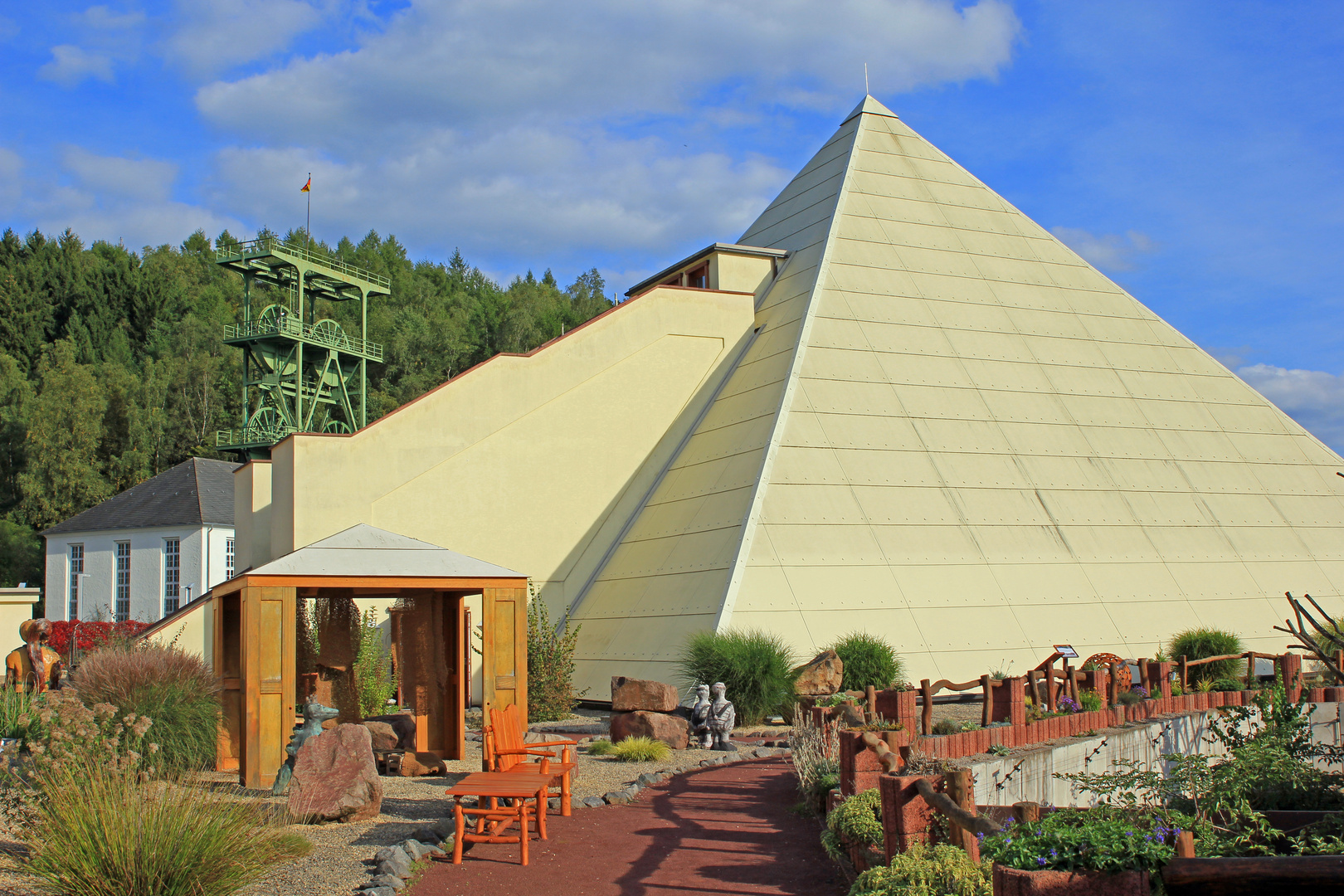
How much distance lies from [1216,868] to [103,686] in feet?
33.2

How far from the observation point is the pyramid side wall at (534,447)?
19.3m

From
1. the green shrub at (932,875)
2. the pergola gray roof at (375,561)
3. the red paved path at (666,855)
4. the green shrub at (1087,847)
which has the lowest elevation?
the red paved path at (666,855)

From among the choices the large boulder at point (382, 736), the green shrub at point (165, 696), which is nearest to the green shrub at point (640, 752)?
the large boulder at point (382, 736)

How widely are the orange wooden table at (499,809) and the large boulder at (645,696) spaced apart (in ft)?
15.2

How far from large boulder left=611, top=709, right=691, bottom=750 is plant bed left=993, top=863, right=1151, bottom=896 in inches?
347

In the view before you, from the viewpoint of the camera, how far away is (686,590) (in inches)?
688

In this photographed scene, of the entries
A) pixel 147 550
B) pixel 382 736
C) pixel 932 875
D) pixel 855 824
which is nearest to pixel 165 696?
pixel 382 736

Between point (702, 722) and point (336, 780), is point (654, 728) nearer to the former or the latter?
point (702, 722)

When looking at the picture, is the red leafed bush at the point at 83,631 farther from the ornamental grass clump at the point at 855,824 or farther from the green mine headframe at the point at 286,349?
the ornamental grass clump at the point at 855,824

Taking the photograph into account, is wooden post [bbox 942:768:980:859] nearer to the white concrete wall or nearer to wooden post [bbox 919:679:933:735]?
wooden post [bbox 919:679:933:735]

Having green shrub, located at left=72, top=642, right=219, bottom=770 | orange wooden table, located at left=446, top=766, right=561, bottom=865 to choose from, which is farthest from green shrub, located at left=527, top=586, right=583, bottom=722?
orange wooden table, located at left=446, top=766, right=561, bottom=865

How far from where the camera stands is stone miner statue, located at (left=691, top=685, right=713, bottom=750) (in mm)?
12789

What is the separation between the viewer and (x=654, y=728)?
12734 millimetres

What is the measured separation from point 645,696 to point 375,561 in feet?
13.2
